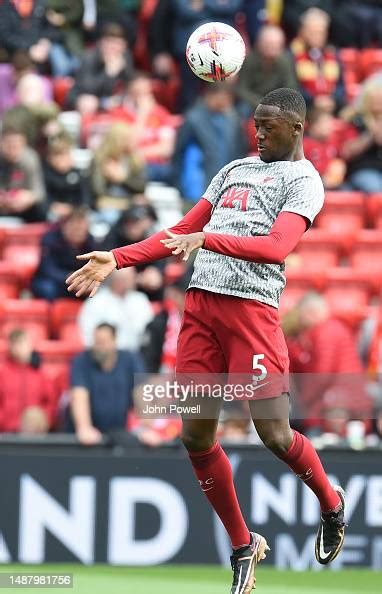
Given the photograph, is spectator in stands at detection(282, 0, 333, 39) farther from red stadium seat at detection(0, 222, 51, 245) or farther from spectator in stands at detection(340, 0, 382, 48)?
red stadium seat at detection(0, 222, 51, 245)

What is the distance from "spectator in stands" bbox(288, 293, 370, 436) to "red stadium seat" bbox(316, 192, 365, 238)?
1.86 m

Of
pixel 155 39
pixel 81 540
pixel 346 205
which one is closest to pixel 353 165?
pixel 346 205

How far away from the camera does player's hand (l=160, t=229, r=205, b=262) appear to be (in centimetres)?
640

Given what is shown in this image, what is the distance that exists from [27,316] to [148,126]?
2.61 m

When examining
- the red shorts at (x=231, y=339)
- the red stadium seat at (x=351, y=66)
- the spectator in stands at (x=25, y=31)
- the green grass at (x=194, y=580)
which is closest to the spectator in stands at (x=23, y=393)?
the green grass at (x=194, y=580)

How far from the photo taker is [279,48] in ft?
44.8

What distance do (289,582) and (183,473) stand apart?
1.06 m

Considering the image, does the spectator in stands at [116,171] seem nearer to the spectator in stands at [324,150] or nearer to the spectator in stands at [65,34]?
the spectator in stands at [324,150]

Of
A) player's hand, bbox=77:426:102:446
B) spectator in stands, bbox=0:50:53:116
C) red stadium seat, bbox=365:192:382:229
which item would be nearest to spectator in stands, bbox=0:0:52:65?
spectator in stands, bbox=0:50:53:116

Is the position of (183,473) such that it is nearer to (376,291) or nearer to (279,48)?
(376,291)

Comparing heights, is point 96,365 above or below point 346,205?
below

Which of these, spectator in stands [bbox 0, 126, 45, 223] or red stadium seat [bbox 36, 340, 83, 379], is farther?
spectator in stands [bbox 0, 126, 45, 223]

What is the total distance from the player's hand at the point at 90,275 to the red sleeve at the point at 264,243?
46cm

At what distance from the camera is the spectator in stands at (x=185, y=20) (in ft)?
46.6
